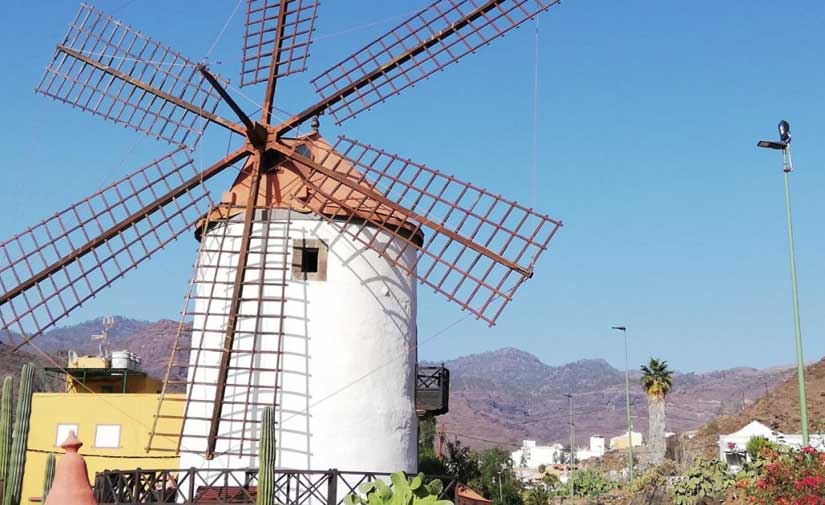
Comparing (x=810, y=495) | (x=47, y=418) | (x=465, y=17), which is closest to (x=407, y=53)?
(x=465, y=17)

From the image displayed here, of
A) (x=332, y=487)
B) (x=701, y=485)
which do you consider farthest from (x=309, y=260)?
(x=701, y=485)

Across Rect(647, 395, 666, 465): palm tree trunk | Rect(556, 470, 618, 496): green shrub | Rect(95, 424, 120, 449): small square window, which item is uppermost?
Rect(647, 395, 666, 465): palm tree trunk

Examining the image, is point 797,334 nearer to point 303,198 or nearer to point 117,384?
point 303,198

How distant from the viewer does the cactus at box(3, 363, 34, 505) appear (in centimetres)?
1494

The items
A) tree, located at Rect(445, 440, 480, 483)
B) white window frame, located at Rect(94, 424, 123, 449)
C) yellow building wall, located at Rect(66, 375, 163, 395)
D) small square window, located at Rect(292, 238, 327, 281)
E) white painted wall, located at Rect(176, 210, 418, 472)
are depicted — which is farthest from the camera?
tree, located at Rect(445, 440, 480, 483)

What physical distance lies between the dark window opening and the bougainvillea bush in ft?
27.8

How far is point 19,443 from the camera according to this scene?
15055mm

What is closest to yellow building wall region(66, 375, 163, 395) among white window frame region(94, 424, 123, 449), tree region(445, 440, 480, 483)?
white window frame region(94, 424, 123, 449)

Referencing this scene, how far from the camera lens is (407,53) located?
17.9 meters

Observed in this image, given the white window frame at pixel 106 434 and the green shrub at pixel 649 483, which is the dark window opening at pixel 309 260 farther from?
the green shrub at pixel 649 483

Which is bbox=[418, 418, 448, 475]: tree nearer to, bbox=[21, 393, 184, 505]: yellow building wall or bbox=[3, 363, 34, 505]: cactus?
bbox=[21, 393, 184, 505]: yellow building wall

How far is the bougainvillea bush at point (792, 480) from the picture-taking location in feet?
50.1

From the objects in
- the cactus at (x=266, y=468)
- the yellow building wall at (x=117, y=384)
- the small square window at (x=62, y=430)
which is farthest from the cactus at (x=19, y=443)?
the yellow building wall at (x=117, y=384)

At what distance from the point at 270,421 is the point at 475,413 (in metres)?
165
